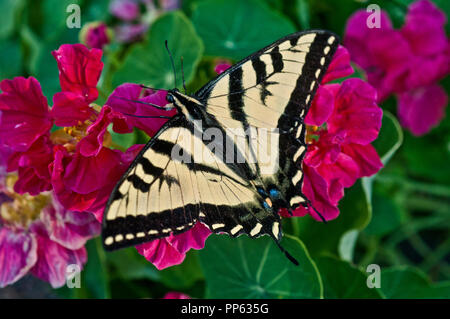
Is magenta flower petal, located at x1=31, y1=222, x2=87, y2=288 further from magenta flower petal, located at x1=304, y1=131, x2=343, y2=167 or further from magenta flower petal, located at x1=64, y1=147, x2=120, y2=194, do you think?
magenta flower petal, located at x1=304, y1=131, x2=343, y2=167

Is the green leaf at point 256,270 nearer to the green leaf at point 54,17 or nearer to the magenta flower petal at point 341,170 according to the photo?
the magenta flower petal at point 341,170

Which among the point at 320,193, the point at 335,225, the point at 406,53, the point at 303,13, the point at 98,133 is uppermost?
the point at 303,13

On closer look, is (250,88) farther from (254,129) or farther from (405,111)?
(405,111)

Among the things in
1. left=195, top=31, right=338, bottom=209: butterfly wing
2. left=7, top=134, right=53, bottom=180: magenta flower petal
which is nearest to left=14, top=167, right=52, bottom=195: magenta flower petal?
left=7, top=134, right=53, bottom=180: magenta flower petal

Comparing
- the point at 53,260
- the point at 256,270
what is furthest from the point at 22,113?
the point at 256,270

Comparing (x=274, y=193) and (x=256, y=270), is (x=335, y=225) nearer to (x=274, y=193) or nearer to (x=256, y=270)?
(x=256, y=270)

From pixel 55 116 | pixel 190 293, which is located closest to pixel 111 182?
pixel 55 116

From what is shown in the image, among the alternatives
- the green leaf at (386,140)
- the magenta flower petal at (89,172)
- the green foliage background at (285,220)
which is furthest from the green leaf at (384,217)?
the magenta flower petal at (89,172)
